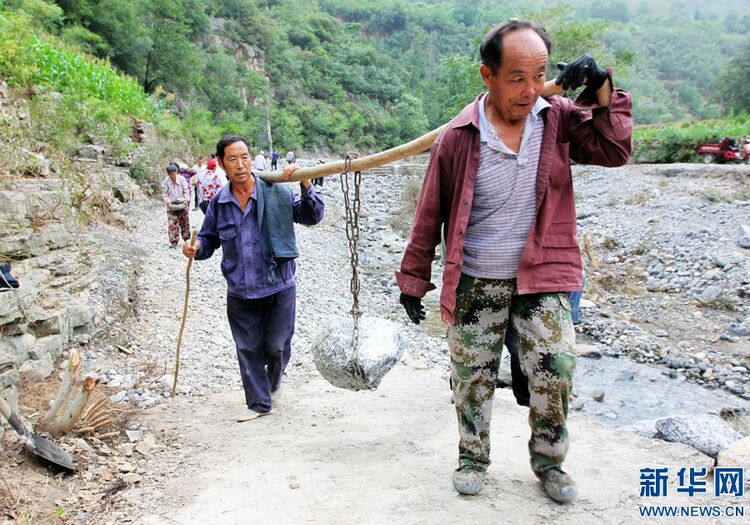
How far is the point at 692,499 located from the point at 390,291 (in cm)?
855

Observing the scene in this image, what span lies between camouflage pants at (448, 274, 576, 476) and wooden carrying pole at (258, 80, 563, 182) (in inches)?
36.8

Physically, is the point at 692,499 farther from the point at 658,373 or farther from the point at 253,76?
the point at 253,76

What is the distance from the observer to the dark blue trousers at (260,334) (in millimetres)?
3557

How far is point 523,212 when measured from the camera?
2201mm

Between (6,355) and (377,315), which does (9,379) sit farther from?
(377,315)

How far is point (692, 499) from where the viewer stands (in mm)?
2361

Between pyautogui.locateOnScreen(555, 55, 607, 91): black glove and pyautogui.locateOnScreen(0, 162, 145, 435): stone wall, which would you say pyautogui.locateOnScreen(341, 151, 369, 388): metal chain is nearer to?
pyautogui.locateOnScreen(555, 55, 607, 91): black glove

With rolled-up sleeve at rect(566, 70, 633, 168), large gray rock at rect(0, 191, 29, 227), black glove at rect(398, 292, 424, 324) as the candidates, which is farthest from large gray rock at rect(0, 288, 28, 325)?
rolled-up sleeve at rect(566, 70, 633, 168)

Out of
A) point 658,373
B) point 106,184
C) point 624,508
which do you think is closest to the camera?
point 624,508

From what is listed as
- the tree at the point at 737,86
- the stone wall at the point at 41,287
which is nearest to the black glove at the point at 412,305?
the stone wall at the point at 41,287

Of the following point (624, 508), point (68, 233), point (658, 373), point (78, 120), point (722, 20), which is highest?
point (722, 20)

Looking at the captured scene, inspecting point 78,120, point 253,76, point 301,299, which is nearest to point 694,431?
point 301,299

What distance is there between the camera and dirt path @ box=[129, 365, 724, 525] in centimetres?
237

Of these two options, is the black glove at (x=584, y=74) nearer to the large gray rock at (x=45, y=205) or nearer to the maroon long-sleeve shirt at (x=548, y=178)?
the maroon long-sleeve shirt at (x=548, y=178)
